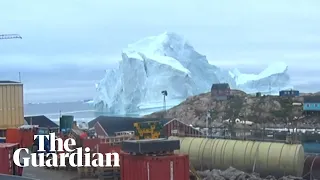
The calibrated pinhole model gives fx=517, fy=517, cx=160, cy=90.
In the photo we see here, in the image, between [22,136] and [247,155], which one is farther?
[22,136]

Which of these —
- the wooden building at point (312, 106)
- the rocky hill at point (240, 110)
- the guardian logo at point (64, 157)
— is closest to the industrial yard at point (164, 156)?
the guardian logo at point (64, 157)

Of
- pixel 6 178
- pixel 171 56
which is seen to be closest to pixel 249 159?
pixel 6 178

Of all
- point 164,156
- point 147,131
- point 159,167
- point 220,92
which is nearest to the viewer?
point 159,167

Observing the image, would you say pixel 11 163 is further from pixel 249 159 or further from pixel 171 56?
pixel 171 56

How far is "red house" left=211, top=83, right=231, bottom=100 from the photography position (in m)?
67.4

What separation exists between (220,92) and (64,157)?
5117 cm

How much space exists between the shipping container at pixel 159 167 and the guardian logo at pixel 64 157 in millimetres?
3084

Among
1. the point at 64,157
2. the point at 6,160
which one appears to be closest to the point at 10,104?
the point at 64,157

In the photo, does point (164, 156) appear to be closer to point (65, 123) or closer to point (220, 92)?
point (65, 123)

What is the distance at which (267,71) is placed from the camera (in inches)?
3209

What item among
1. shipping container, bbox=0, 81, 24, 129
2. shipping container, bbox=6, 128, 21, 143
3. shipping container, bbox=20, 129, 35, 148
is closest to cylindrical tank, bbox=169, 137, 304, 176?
shipping container, bbox=20, 129, 35, 148

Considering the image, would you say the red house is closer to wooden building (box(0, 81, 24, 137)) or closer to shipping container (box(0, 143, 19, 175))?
wooden building (box(0, 81, 24, 137))

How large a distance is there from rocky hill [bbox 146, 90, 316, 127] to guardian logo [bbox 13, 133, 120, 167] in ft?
105

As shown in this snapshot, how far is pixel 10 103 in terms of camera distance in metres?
24.0
